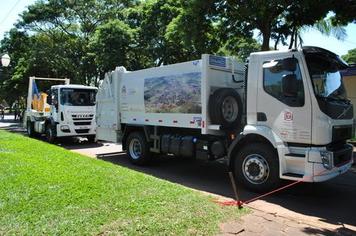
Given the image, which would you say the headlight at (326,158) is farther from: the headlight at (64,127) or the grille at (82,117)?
the headlight at (64,127)

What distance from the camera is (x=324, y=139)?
289 inches

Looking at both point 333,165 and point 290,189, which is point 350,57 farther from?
point 333,165

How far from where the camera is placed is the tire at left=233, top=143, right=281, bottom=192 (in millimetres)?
7852

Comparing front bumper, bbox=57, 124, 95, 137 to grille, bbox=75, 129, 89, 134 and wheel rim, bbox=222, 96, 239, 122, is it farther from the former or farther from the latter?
wheel rim, bbox=222, 96, 239, 122

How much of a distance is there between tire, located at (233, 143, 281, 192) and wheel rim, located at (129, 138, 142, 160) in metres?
3.97

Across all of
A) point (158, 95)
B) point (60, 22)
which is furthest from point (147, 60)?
point (158, 95)

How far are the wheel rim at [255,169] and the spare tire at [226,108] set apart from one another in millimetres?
1095

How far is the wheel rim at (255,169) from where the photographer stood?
7.98 metres

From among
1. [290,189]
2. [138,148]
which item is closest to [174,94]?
[138,148]

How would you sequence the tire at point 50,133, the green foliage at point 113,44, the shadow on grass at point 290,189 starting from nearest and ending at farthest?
the shadow on grass at point 290,189, the tire at point 50,133, the green foliage at point 113,44

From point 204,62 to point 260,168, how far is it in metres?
2.66

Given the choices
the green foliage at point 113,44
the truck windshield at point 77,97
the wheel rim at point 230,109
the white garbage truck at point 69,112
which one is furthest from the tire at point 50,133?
the wheel rim at point 230,109

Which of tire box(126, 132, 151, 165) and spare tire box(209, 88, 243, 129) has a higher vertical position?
spare tire box(209, 88, 243, 129)

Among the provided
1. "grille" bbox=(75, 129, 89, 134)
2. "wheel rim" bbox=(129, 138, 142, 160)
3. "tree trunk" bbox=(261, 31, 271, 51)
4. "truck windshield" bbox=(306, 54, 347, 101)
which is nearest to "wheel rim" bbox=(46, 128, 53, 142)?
"grille" bbox=(75, 129, 89, 134)
